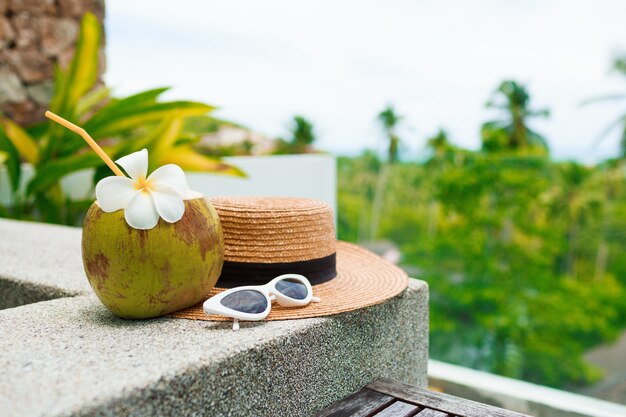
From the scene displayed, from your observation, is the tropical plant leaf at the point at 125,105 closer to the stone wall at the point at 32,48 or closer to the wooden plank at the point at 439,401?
the stone wall at the point at 32,48

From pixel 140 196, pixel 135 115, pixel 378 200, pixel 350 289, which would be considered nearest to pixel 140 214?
pixel 140 196

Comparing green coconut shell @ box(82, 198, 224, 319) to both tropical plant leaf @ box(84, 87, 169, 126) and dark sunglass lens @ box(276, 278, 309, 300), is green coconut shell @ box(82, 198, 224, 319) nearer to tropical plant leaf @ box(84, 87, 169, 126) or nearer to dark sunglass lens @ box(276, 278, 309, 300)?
dark sunglass lens @ box(276, 278, 309, 300)

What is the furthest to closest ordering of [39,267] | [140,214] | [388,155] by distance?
[388,155] → [39,267] → [140,214]

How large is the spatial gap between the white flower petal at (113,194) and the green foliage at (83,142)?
162 cm

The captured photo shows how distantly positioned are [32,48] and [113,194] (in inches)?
121

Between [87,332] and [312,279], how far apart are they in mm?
462

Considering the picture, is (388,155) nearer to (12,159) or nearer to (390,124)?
(390,124)

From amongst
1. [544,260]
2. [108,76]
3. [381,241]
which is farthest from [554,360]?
[108,76]

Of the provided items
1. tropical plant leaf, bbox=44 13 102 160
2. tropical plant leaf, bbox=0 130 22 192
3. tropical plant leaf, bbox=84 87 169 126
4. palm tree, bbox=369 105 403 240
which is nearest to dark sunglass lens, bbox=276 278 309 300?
tropical plant leaf, bbox=84 87 169 126

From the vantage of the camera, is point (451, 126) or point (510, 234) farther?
point (451, 126)

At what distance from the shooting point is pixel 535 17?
37500 mm

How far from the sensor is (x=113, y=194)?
98 centimetres

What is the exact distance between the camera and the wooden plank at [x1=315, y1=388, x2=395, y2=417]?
105 centimetres

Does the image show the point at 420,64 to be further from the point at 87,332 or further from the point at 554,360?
the point at 87,332
